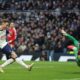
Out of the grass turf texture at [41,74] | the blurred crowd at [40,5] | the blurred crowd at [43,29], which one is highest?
the grass turf texture at [41,74]

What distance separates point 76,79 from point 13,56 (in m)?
4.23

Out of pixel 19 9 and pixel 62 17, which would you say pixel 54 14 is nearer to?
pixel 62 17

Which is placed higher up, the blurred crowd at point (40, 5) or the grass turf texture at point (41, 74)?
the grass turf texture at point (41, 74)

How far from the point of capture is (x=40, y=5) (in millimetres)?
40281

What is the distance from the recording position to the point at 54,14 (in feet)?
127

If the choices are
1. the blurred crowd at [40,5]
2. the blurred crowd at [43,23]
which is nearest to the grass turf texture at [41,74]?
the blurred crowd at [43,23]

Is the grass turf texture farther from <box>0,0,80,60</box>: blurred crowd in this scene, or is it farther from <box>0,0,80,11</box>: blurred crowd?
<box>0,0,80,11</box>: blurred crowd

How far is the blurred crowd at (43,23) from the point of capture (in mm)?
32281

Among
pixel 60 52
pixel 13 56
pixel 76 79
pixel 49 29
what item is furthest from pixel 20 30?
pixel 76 79

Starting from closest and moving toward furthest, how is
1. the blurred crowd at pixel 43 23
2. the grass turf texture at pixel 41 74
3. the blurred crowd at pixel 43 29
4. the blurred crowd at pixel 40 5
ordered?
the grass turf texture at pixel 41 74
the blurred crowd at pixel 43 23
the blurred crowd at pixel 43 29
the blurred crowd at pixel 40 5

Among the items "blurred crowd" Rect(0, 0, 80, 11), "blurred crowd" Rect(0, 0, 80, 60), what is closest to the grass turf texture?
"blurred crowd" Rect(0, 0, 80, 60)

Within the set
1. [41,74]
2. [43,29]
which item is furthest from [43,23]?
[41,74]

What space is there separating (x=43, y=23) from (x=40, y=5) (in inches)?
125

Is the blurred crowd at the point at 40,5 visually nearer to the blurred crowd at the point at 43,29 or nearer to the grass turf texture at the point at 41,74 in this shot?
the blurred crowd at the point at 43,29
